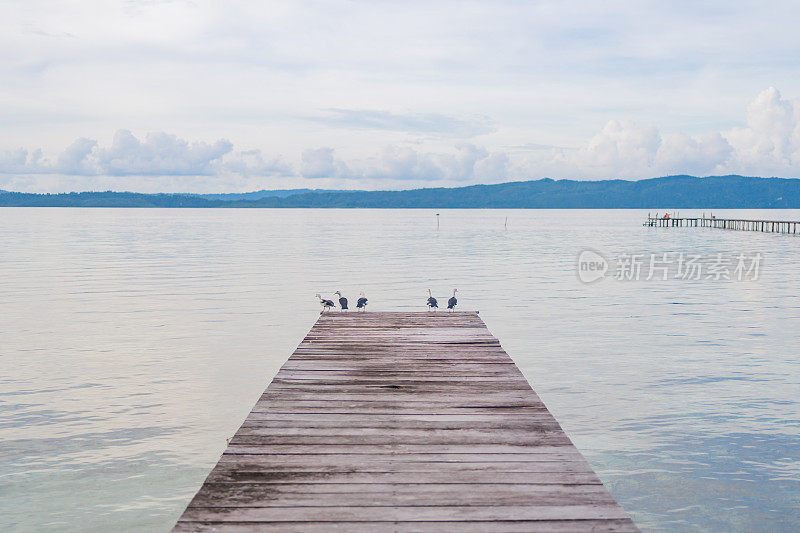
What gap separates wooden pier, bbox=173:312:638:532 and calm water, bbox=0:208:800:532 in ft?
6.91

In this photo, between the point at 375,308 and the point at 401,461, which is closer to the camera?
the point at 401,461

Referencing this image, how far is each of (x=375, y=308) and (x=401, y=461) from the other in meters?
20.5

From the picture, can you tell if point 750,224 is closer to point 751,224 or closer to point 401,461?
point 751,224

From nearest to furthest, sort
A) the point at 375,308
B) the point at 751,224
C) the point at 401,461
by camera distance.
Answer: the point at 401,461
the point at 375,308
the point at 751,224

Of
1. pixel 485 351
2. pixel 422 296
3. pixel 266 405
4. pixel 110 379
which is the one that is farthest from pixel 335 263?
pixel 266 405

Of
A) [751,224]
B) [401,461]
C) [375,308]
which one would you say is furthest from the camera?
[751,224]

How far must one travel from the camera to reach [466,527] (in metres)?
4.98

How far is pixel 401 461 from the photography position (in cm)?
624

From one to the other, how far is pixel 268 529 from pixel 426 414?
3143 millimetres

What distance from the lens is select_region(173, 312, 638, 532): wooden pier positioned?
5090 mm

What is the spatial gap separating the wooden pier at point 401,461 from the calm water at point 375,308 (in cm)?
210

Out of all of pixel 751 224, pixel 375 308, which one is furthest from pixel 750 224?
pixel 375 308

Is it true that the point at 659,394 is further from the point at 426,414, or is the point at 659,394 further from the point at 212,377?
the point at 212,377

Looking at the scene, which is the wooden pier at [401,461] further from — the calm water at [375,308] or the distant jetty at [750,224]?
the distant jetty at [750,224]
